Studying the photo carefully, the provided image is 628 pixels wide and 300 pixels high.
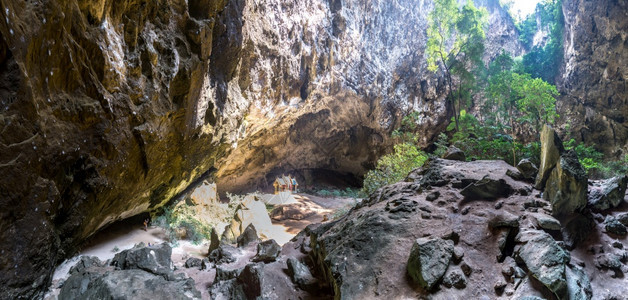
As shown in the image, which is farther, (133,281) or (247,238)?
(247,238)

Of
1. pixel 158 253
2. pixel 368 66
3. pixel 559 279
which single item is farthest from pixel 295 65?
pixel 559 279

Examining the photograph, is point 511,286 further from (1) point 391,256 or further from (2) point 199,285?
(2) point 199,285

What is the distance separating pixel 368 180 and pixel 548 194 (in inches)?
375

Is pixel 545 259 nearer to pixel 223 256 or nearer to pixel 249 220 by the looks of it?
pixel 223 256

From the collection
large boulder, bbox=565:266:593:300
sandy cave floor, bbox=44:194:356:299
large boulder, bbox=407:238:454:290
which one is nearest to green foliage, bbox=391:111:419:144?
sandy cave floor, bbox=44:194:356:299

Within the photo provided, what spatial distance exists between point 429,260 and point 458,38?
17.1m

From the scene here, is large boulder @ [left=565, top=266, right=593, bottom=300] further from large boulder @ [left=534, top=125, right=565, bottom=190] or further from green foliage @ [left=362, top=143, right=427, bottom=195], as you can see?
green foliage @ [left=362, top=143, right=427, bottom=195]

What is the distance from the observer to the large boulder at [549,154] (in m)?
5.34

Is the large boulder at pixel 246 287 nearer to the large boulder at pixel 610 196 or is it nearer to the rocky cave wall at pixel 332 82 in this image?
the large boulder at pixel 610 196

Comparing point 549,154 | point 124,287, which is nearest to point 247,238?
point 124,287

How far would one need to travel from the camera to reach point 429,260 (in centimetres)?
400

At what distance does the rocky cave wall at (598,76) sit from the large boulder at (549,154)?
1002 centimetres

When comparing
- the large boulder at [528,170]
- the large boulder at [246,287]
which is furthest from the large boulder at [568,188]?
the large boulder at [246,287]

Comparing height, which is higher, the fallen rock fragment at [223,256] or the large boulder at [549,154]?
the large boulder at [549,154]
